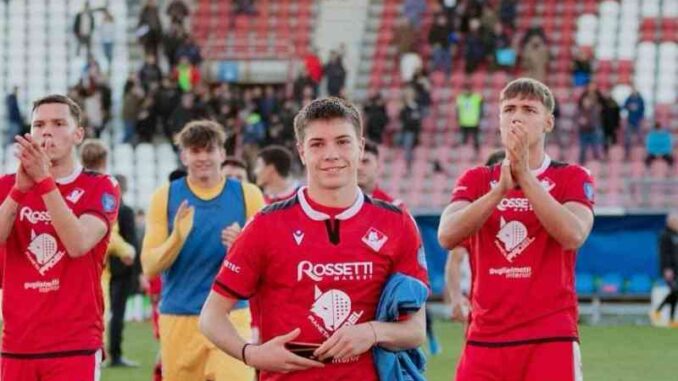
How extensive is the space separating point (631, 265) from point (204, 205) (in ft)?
48.5

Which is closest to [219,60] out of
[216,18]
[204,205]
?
[216,18]

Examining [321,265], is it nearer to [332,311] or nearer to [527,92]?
[332,311]

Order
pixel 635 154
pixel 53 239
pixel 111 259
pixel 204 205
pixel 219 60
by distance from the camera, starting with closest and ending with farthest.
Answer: pixel 53 239 → pixel 204 205 → pixel 111 259 → pixel 635 154 → pixel 219 60

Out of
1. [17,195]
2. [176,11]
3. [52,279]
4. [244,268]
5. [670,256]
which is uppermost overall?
[176,11]

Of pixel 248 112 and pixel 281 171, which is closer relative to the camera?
pixel 281 171

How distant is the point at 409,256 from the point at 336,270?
0.31m

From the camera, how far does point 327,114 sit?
6.68m

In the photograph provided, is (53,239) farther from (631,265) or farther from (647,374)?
(631,265)

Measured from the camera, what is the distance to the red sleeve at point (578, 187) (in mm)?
8594

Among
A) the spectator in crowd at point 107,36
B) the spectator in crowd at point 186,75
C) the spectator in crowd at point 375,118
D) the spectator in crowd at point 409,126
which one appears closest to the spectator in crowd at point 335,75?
the spectator in crowd at point 375,118

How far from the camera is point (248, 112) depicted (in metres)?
Result: 35.3

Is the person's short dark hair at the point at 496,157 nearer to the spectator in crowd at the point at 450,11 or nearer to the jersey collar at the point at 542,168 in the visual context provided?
the jersey collar at the point at 542,168

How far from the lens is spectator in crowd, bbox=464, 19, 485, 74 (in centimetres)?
3688

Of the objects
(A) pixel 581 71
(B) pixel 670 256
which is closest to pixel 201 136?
(B) pixel 670 256
